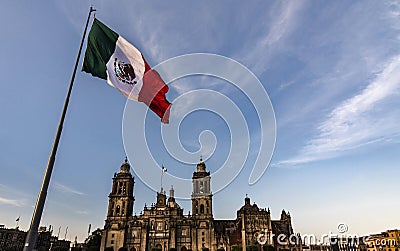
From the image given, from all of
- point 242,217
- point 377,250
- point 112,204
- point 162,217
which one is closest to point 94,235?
point 112,204

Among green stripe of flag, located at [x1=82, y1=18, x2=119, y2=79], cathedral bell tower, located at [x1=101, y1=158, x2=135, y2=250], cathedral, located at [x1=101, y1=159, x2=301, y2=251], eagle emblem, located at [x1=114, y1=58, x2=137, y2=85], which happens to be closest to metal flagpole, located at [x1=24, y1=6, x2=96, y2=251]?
green stripe of flag, located at [x1=82, y1=18, x2=119, y2=79]

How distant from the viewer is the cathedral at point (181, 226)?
75250mm

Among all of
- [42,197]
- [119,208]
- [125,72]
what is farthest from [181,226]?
[42,197]

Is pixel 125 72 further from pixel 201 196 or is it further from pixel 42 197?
pixel 201 196

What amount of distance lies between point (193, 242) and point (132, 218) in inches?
703

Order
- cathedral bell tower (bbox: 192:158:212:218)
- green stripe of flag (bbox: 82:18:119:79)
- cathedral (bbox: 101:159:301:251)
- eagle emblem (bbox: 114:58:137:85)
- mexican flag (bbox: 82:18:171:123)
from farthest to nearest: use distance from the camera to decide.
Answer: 1. cathedral bell tower (bbox: 192:158:212:218)
2. cathedral (bbox: 101:159:301:251)
3. eagle emblem (bbox: 114:58:137:85)
4. mexican flag (bbox: 82:18:171:123)
5. green stripe of flag (bbox: 82:18:119:79)

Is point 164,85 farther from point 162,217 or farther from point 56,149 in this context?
point 162,217

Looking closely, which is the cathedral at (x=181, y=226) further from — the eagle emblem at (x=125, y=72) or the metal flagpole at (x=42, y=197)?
the metal flagpole at (x=42, y=197)

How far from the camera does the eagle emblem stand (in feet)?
45.5

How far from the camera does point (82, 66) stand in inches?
515

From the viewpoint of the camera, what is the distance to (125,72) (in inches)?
557

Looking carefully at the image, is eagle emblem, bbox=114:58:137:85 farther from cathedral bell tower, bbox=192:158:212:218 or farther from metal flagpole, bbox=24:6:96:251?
cathedral bell tower, bbox=192:158:212:218

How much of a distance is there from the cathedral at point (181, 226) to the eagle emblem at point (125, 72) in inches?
2562

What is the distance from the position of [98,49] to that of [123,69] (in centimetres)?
145
